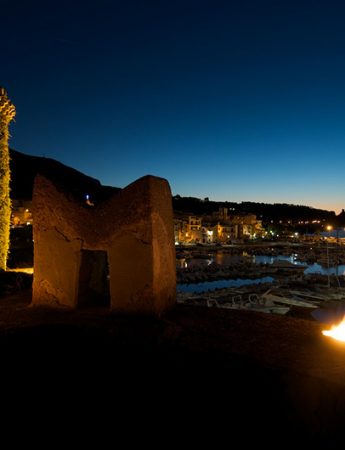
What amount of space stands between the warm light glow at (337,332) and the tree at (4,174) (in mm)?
10742

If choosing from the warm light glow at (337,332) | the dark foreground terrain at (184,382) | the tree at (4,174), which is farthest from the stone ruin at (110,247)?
the tree at (4,174)

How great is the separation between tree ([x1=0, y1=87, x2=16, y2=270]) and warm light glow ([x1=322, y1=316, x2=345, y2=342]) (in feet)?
35.2

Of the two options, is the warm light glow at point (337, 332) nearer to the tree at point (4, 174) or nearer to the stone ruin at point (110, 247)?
the stone ruin at point (110, 247)

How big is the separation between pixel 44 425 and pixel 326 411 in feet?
7.81

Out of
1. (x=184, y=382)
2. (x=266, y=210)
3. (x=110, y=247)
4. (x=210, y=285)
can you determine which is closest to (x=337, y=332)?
(x=184, y=382)

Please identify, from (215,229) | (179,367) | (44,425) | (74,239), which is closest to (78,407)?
(44,425)

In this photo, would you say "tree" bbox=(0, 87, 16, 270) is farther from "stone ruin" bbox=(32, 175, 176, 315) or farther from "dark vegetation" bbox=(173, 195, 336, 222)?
"dark vegetation" bbox=(173, 195, 336, 222)

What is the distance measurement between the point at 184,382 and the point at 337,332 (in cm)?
242

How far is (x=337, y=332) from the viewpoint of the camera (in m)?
4.54

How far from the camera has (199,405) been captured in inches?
119

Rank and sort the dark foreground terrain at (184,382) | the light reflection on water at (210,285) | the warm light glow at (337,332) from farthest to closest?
1. the light reflection on water at (210,285)
2. the warm light glow at (337,332)
3. the dark foreground terrain at (184,382)

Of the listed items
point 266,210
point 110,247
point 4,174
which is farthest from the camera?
point 266,210

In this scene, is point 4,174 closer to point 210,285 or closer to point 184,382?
point 184,382

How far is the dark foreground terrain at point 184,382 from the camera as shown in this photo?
2.89 metres
